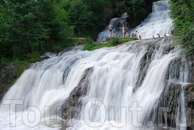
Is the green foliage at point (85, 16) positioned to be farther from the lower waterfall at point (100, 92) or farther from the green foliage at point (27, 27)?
the lower waterfall at point (100, 92)

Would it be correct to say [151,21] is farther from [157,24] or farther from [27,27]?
[27,27]

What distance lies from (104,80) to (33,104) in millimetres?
3622

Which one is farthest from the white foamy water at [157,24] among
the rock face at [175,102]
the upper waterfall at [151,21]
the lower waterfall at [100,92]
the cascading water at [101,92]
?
the rock face at [175,102]

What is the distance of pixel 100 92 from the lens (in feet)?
26.0

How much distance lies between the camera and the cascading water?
6.74 m

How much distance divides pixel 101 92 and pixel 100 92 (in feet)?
0.14

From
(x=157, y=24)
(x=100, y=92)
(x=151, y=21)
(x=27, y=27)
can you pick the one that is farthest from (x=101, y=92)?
(x=151, y=21)

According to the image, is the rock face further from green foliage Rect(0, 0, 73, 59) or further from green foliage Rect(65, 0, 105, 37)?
green foliage Rect(65, 0, 105, 37)

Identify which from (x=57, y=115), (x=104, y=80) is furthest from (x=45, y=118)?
(x=104, y=80)

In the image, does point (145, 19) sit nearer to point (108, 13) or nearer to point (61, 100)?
point (108, 13)

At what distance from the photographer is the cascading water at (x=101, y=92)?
6.74m

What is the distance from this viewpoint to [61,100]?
8398mm

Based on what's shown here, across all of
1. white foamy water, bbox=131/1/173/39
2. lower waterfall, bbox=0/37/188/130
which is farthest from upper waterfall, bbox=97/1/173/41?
lower waterfall, bbox=0/37/188/130

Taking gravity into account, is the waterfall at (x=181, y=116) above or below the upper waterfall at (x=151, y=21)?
below
